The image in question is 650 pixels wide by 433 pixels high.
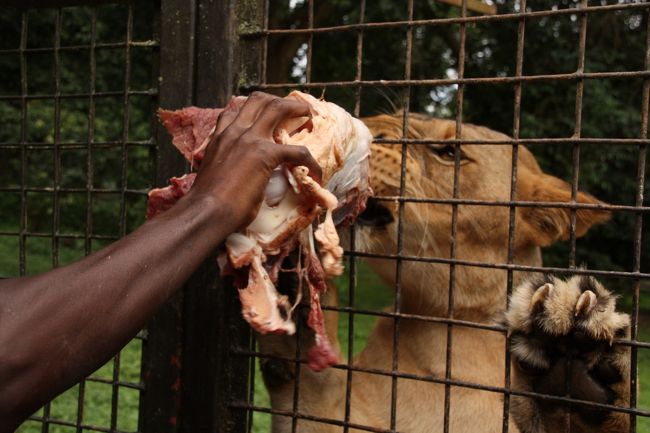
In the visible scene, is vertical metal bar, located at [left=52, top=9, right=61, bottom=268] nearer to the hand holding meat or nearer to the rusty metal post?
the rusty metal post

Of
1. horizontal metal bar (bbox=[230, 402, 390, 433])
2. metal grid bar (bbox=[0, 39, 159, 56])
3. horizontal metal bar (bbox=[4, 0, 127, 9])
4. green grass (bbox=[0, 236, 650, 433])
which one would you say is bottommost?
green grass (bbox=[0, 236, 650, 433])

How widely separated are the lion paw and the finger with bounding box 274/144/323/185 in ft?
2.85

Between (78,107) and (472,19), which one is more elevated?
(78,107)

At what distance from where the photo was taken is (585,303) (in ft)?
7.59

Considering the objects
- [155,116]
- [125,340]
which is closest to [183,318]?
[155,116]

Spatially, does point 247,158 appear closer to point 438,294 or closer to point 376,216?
point 376,216

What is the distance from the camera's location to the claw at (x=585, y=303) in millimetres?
2305

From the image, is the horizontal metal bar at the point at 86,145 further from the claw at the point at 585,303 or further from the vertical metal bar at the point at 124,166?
the claw at the point at 585,303

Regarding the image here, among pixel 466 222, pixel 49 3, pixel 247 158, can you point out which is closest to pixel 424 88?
pixel 466 222

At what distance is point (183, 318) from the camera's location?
8.82 ft

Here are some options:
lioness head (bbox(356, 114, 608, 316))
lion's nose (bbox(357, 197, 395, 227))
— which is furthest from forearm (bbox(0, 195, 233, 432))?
lioness head (bbox(356, 114, 608, 316))

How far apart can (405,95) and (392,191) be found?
589 millimetres

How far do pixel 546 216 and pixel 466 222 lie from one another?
38cm

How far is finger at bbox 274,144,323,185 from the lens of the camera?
1818 mm
